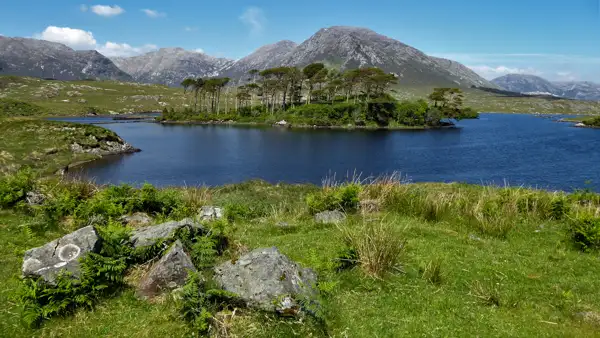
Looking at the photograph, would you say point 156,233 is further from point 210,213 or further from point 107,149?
point 107,149

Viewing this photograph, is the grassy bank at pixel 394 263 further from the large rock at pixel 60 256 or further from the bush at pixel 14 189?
the large rock at pixel 60 256

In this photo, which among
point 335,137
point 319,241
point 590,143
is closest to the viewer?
point 319,241

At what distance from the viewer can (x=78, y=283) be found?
6.95m

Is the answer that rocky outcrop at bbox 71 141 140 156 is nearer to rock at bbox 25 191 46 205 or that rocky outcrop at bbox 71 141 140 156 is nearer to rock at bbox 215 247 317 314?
rock at bbox 25 191 46 205

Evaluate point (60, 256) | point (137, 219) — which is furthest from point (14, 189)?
point (60, 256)

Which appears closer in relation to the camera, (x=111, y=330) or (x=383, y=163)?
(x=111, y=330)

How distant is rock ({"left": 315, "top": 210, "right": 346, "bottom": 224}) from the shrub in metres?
4.31

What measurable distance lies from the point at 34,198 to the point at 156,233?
29.8ft

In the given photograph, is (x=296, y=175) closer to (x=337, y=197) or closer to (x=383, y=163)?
(x=383, y=163)

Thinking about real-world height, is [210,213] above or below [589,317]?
below

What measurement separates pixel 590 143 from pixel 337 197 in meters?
90.9

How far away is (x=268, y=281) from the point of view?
6.88 meters

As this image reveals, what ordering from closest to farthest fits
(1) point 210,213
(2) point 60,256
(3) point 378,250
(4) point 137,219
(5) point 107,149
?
(2) point 60,256 → (3) point 378,250 → (4) point 137,219 → (1) point 210,213 → (5) point 107,149

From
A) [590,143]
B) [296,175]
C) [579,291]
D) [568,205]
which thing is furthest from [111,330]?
[590,143]
